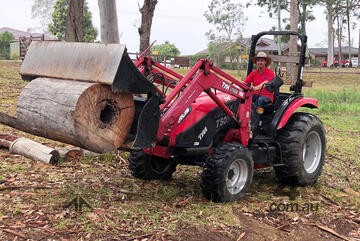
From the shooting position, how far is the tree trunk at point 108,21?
8.35m

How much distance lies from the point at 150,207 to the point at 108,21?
166 inches

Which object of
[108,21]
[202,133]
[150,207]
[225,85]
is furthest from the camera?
[108,21]

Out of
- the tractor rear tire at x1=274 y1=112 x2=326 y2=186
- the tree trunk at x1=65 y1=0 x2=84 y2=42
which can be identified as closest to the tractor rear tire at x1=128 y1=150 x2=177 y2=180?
the tractor rear tire at x1=274 y1=112 x2=326 y2=186

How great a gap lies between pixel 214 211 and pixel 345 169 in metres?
3.72

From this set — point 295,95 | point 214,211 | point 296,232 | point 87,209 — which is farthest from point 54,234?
point 295,95

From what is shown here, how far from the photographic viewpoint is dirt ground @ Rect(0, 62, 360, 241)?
4.63 meters

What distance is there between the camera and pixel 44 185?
5785 mm

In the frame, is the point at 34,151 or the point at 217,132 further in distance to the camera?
the point at 34,151

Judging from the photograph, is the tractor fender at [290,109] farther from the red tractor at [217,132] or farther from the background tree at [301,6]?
the background tree at [301,6]

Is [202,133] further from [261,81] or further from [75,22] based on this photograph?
[75,22]

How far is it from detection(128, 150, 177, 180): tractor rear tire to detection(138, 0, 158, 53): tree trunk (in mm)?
4080

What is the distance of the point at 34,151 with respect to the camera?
7.02 metres

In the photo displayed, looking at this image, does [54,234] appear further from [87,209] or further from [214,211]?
[214,211]

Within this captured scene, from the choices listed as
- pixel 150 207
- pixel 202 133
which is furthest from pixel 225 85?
pixel 150 207
